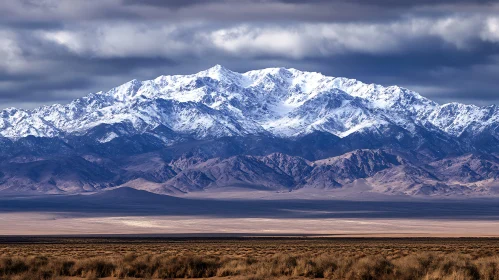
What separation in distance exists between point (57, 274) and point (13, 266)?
5.64 feet

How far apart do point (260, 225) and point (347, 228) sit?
2094 cm

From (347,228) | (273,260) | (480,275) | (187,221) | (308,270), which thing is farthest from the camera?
(187,221)

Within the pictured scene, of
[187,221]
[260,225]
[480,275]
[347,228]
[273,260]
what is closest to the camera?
[480,275]

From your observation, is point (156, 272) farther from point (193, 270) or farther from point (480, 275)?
point (480, 275)

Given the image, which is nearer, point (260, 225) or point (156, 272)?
point (156, 272)

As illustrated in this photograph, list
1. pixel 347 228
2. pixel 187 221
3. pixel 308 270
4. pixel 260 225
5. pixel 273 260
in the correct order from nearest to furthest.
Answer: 1. pixel 308 270
2. pixel 273 260
3. pixel 347 228
4. pixel 260 225
5. pixel 187 221

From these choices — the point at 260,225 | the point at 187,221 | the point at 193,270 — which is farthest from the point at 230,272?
the point at 187,221

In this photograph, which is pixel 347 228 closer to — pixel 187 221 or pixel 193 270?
pixel 187 221

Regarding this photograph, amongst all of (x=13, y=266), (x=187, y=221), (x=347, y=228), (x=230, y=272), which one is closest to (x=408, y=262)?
(x=230, y=272)

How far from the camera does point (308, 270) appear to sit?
3475 cm

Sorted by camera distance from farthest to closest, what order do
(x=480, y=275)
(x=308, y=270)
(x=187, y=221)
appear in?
(x=187, y=221), (x=308, y=270), (x=480, y=275)

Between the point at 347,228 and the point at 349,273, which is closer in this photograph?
the point at 349,273

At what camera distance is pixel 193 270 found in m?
35.6

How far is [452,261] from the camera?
112 feet
